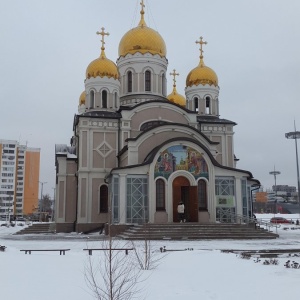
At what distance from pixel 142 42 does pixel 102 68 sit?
3.46m

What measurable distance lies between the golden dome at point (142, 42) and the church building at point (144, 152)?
69 millimetres

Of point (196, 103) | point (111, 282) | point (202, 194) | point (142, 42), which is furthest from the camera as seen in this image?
point (196, 103)

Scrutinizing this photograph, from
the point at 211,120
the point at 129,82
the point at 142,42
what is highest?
the point at 142,42

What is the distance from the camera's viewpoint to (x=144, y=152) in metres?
25.0

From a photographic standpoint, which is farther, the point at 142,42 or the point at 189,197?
the point at 142,42

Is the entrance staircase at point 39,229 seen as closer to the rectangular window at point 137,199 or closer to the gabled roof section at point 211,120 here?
the rectangular window at point 137,199

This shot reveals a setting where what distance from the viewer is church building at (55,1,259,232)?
76.4 feet

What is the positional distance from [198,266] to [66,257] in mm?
3899

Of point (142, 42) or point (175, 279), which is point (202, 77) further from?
point (175, 279)

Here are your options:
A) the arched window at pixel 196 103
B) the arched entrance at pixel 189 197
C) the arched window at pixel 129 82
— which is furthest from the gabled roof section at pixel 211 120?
the arched entrance at pixel 189 197

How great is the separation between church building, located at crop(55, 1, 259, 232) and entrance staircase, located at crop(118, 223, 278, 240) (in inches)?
60.2

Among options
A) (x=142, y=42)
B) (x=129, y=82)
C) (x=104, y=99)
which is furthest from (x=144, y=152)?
(x=142, y=42)

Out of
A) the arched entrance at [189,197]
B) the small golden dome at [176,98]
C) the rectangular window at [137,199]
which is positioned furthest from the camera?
the small golden dome at [176,98]

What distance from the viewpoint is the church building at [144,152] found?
23.3 m
